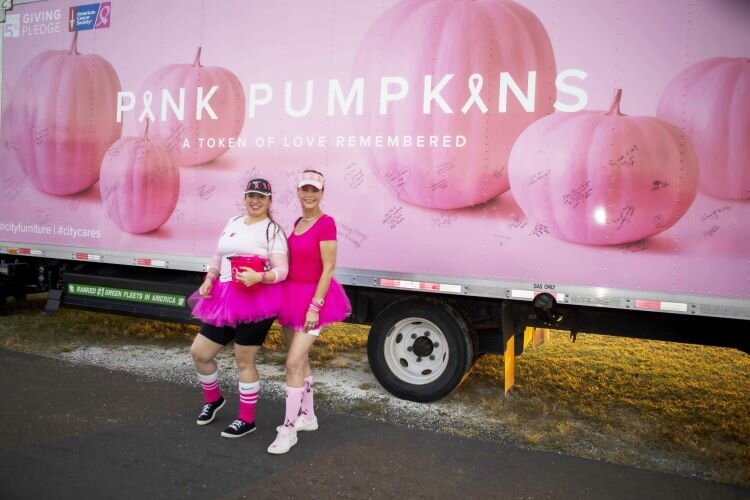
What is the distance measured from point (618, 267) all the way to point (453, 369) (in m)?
1.63

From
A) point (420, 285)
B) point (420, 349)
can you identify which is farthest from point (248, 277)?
point (420, 349)

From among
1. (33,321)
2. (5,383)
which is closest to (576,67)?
(5,383)

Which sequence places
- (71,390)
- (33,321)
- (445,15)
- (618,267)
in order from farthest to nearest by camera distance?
(33,321) < (71,390) < (445,15) < (618,267)

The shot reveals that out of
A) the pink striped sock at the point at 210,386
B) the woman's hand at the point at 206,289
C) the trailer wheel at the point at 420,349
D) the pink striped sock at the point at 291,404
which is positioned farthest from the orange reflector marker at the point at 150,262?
the pink striped sock at the point at 291,404

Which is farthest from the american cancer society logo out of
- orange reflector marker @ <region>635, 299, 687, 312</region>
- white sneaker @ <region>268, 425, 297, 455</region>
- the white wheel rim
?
orange reflector marker @ <region>635, 299, 687, 312</region>

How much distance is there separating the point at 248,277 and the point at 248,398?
1015mm

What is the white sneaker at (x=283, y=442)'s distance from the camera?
4199 mm

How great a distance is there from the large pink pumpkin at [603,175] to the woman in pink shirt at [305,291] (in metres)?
1.63

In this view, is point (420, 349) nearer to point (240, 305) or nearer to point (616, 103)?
point (240, 305)

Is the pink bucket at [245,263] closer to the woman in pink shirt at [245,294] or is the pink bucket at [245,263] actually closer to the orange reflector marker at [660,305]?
the woman in pink shirt at [245,294]

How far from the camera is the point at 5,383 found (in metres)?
5.61

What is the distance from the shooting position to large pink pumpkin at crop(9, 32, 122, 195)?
21.4ft

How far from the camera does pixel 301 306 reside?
423cm

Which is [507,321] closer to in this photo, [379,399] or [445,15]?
[379,399]
